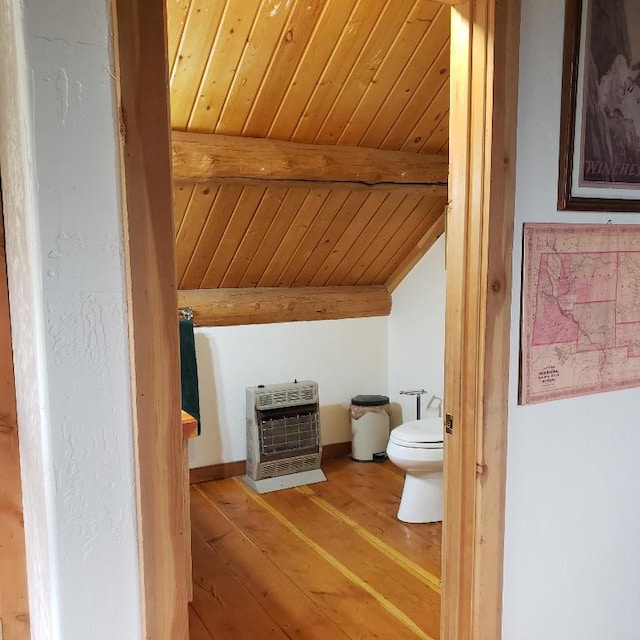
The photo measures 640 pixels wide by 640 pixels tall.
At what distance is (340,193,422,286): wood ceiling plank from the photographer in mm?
3590

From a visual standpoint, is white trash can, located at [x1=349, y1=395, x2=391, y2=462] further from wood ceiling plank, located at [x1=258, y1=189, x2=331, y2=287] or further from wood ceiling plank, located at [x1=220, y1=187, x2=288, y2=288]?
wood ceiling plank, located at [x1=220, y1=187, x2=288, y2=288]

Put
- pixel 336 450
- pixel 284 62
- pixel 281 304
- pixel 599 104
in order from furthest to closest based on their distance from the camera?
1. pixel 336 450
2. pixel 281 304
3. pixel 284 62
4. pixel 599 104

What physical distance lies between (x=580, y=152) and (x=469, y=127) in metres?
0.33

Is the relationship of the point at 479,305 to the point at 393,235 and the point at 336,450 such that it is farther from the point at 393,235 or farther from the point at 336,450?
the point at 336,450

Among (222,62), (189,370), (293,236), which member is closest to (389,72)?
(222,62)

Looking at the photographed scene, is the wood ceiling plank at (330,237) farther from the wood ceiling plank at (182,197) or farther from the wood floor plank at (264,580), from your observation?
the wood floor plank at (264,580)

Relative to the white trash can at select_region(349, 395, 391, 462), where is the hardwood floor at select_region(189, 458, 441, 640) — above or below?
below

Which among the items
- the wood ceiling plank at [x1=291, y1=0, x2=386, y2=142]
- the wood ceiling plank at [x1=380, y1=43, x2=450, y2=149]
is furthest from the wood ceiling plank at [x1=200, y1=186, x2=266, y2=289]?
the wood ceiling plank at [x1=380, y1=43, x2=450, y2=149]

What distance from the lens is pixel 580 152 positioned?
64.9 inches

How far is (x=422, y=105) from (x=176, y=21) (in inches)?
47.8

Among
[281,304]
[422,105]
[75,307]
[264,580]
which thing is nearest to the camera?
[75,307]

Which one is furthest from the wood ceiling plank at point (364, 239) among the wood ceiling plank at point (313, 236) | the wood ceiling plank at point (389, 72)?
the wood ceiling plank at point (389, 72)

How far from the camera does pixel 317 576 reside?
269 cm

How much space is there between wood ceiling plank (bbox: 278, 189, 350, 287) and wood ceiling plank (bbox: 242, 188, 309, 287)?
144mm
